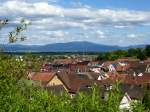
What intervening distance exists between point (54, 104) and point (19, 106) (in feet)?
2.28

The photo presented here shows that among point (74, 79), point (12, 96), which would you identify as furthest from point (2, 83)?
point (74, 79)

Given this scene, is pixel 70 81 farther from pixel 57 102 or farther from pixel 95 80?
pixel 57 102

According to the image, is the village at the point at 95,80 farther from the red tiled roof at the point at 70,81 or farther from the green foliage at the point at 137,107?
the green foliage at the point at 137,107

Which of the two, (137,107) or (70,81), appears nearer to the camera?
(137,107)

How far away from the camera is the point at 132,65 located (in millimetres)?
117562

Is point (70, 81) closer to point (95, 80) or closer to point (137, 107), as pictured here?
point (95, 80)

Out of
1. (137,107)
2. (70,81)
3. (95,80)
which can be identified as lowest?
(70,81)

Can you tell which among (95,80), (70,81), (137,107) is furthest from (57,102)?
(95,80)

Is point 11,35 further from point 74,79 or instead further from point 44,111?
point 74,79

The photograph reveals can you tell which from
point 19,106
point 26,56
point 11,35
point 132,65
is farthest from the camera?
point 132,65

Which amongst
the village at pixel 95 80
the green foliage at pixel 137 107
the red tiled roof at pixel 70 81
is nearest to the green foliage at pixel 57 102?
the green foliage at pixel 137 107

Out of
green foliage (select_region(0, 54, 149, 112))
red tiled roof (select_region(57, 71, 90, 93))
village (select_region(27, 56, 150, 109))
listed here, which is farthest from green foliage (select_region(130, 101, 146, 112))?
red tiled roof (select_region(57, 71, 90, 93))

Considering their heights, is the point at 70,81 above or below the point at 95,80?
below

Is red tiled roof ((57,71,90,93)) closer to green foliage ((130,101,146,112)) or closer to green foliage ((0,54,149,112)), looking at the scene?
green foliage ((0,54,149,112))
